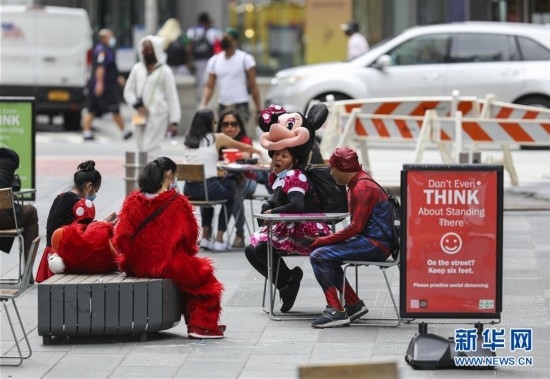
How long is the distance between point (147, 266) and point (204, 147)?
376cm

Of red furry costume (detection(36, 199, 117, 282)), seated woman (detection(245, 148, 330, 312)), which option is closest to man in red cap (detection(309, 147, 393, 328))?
seated woman (detection(245, 148, 330, 312))

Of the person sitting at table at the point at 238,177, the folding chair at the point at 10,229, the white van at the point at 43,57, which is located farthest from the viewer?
the white van at the point at 43,57

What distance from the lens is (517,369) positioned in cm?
830

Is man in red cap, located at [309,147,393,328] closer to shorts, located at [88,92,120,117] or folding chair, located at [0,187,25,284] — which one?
folding chair, located at [0,187,25,284]

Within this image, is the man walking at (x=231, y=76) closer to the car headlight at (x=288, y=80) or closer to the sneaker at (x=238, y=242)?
the car headlight at (x=288, y=80)

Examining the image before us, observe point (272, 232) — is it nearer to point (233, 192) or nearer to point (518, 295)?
point (518, 295)

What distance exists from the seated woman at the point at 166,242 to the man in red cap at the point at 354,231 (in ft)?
2.39

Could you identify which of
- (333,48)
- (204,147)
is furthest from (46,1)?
(204,147)

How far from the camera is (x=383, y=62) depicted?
21.2m

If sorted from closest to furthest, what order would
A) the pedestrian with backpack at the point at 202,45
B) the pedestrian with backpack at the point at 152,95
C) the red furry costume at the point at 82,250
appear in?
the red furry costume at the point at 82,250
the pedestrian with backpack at the point at 152,95
the pedestrian with backpack at the point at 202,45

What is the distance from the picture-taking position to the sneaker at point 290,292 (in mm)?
10117

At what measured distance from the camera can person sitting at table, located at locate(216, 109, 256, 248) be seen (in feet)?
42.8

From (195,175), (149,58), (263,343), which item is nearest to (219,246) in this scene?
(195,175)

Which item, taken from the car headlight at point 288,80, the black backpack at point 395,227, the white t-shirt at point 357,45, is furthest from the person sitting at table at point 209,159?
the white t-shirt at point 357,45
